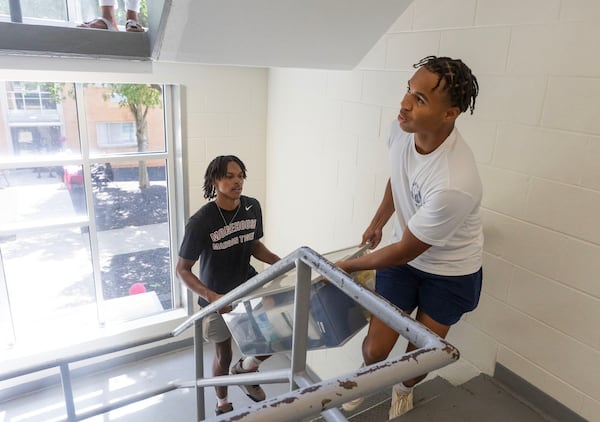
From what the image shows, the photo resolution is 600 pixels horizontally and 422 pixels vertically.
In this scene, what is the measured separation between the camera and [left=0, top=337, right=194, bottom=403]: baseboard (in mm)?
3557

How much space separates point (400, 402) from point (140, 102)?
3233 mm

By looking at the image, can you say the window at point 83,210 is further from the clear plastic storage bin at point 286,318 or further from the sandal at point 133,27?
the clear plastic storage bin at point 286,318

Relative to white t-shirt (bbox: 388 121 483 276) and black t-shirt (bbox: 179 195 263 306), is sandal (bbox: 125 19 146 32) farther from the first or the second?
white t-shirt (bbox: 388 121 483 276)

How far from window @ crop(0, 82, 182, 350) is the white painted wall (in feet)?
7.93

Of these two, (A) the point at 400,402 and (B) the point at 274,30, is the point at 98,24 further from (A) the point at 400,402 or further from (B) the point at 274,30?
(A) the point at 400,402

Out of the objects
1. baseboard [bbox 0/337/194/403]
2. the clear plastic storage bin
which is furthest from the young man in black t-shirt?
baseboard [bbox 0/337/194/403]

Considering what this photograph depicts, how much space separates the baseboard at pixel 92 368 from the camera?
140 inches

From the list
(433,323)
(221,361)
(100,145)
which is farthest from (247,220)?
(100,145)

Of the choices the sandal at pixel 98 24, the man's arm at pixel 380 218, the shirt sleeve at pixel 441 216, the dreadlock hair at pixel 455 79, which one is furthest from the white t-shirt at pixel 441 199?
the sandal at pixel 98 24

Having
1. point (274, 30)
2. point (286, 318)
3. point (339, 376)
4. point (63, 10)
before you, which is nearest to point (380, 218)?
point (286, 318)

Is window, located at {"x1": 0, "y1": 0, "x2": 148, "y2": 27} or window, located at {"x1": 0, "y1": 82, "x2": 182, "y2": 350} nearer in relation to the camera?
window, located at {"x1": 0, "y1": 0, "x2": 148, "y2": 27}

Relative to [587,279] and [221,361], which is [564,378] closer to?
[587,279]

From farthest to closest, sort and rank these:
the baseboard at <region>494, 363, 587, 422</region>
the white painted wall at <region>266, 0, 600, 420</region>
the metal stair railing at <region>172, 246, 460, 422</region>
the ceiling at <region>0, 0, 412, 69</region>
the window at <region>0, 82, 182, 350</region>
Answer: the window at <region>0, 82, 182, 350</region>
the ceiling at <region>0, 0, 412, 69</region>
the baseboard at <region>494, 363, 587, 422</region>
the white painted wall at <region>266, 0, 600, 420</region>
the metal stair railing at <region>172, 246, 460, 422</region>

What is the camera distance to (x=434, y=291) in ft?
5.46
